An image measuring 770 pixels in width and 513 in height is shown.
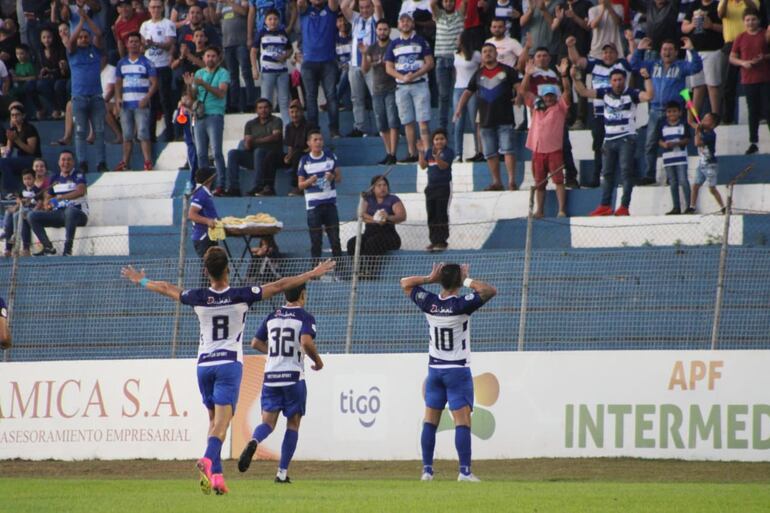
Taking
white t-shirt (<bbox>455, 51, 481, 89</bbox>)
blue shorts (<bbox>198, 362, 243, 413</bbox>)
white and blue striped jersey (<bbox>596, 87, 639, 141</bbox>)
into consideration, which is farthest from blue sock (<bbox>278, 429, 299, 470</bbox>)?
white t-shirt (<bbox>455, 51, 481, 89</bbox>)

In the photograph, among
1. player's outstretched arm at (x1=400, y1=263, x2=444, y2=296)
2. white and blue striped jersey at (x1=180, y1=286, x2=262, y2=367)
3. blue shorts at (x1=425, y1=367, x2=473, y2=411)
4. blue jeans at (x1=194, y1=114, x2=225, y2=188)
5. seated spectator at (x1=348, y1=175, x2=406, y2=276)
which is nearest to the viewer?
white and blue striped jersey at (x1=180, y1=286, x2=262, y2=367)

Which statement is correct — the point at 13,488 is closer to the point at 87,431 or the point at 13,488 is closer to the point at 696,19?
the point at 87,431

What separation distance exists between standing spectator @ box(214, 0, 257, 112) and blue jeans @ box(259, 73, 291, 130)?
4.10 feet

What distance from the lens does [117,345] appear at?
1942cm

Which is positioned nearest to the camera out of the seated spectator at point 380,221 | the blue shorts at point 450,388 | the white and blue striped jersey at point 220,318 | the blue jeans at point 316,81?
the white and blue striped jersey at point 220,318

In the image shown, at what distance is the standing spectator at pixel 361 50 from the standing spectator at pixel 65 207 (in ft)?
15.6

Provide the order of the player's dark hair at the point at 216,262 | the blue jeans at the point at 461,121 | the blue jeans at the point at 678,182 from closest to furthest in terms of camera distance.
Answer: the player's dark hair at the point at 216,262 → the blue jeans at the point at 678,182 → the blue jeans at the point at 461,121

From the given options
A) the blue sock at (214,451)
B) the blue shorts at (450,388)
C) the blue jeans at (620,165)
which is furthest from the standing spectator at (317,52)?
the blue sock at (214,451)

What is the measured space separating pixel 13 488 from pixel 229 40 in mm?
12686

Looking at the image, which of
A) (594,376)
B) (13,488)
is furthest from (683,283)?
(13,488)

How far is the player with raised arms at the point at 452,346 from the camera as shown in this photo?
13836 millimetres

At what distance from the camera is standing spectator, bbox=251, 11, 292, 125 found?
2323 cm

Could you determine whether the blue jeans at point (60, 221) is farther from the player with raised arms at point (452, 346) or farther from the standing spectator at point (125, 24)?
the player with raised arms at point (452, 346)

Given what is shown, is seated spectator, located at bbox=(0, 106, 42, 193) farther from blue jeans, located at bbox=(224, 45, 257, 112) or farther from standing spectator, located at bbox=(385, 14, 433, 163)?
standing spectator, located at bbox=(385, 14, 433, 163)
